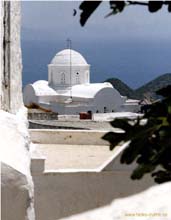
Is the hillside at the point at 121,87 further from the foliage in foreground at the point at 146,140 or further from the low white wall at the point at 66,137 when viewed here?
the foliage in foreground at the point at 146,140

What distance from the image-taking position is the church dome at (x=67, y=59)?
4138cm

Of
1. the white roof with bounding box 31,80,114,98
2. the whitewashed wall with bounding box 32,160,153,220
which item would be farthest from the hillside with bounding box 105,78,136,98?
the whitewashed wall with bounding box 32,160,153,220

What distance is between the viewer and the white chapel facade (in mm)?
40688

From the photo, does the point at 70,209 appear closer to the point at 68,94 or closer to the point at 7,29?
the point at 7,29

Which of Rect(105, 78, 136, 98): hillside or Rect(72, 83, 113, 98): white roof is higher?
Rect(72, 83, 113, 98): white roof

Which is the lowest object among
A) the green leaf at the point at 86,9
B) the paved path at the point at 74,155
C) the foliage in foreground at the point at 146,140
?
the paved path at the point at 74,155

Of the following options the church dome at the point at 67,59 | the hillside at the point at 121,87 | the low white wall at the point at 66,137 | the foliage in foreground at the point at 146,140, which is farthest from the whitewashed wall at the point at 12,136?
the hillside at the point at 121,87

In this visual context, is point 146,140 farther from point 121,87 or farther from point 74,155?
point 121,87

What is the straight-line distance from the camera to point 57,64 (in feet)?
136

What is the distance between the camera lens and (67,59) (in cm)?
4138

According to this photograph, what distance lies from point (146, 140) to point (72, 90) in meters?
40.0

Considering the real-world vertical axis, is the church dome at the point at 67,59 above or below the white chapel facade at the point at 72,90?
above

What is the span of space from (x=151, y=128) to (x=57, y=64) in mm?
39812

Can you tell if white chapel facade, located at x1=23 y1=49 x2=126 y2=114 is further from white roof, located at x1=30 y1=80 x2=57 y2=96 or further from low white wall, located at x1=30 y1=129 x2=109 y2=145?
low white wall, located at x1=30 y1=129 x2=109 y2=145
